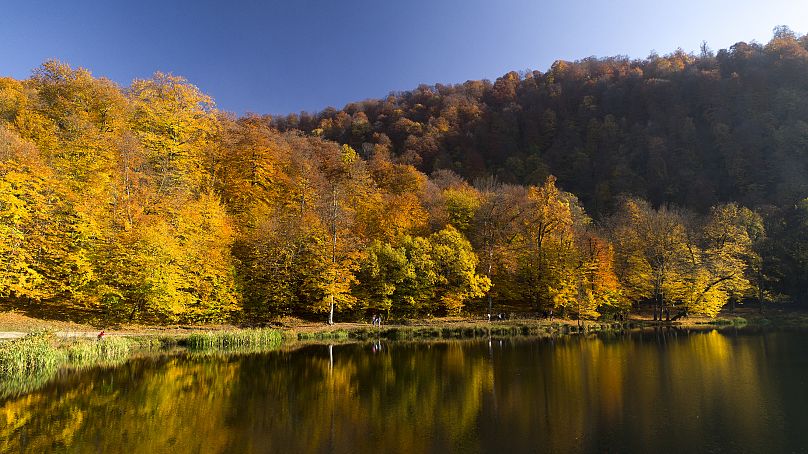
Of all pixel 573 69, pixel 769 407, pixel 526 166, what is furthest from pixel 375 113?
pixel 769 407

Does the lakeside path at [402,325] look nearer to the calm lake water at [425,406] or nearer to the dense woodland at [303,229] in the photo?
the dense woodland at [303,229]

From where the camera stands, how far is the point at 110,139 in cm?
3962

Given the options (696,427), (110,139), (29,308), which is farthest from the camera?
(110,139)

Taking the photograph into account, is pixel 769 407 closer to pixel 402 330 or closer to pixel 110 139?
pixel 402 330

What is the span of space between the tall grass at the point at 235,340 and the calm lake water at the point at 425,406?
16.4 feet

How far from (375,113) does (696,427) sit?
112m

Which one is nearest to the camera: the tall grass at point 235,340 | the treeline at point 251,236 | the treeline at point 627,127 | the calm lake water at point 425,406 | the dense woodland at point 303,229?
the calm lake water at point 425,406

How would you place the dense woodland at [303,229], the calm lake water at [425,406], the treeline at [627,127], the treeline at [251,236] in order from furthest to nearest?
the treeline at [627,127]
the dense woodland at [303,229]
the treeline at [251,236]
the calm lake water at [425,406]

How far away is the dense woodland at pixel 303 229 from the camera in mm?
32688

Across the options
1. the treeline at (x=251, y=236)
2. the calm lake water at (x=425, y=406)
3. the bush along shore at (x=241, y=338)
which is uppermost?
the treeline at (x=251, y=236)

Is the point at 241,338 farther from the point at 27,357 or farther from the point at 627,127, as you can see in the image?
the point at 627,127

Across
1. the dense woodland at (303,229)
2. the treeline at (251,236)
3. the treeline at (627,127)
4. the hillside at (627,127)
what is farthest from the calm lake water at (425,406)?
the hillside at (627,127)

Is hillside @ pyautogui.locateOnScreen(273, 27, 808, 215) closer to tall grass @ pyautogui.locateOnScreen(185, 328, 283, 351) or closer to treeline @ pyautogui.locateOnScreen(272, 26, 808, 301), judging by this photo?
treeline @ pyautogui.locateOnScreen(272, 26, 808, 301)

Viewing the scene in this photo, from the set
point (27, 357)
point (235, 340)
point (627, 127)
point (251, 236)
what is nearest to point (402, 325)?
point (235, 340)
